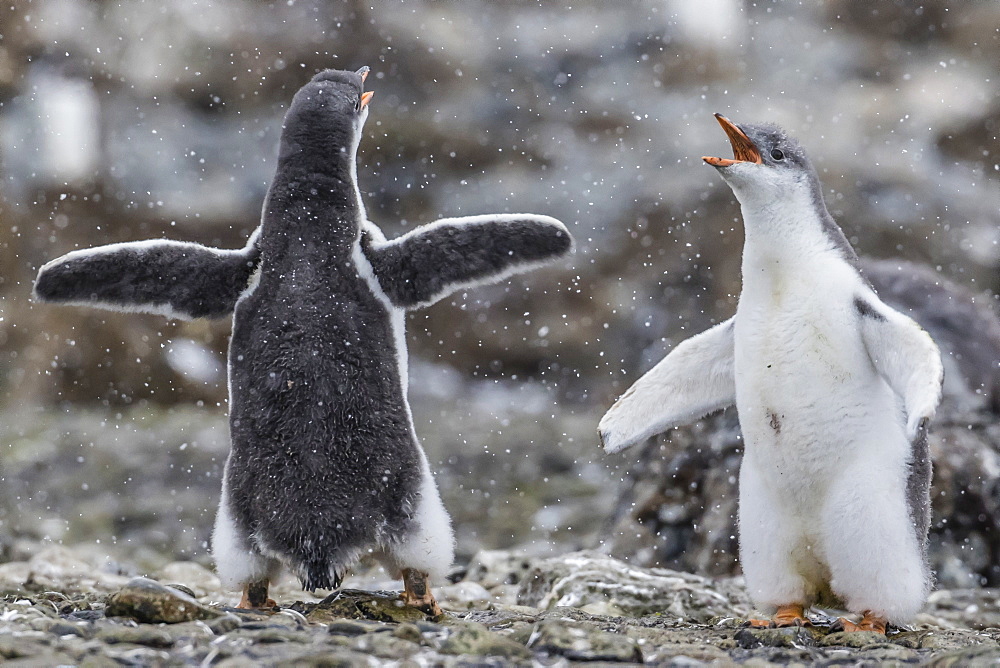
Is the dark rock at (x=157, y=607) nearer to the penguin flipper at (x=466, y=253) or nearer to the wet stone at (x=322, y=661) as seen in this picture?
the wet stone at (x=322, y=661)

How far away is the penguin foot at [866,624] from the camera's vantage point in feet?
7.18

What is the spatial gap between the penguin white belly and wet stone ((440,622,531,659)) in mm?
792

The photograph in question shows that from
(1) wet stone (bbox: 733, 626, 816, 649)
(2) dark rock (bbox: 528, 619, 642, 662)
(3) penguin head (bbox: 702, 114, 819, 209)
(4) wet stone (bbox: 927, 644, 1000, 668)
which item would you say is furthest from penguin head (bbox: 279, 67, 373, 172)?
(4) wet stone (bbox: 927, 644, 1000, 668)

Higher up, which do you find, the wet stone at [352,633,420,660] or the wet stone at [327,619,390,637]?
the wet stone at [327,619,390,637]

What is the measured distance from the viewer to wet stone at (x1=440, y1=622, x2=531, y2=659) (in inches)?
67.3

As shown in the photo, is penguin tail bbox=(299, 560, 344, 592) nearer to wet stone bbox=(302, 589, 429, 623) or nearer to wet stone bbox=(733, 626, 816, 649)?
wet stone bbox=(302, 589, 429, 623)

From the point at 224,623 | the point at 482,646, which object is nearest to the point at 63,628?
the point at 224,623

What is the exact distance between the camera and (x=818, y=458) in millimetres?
2207

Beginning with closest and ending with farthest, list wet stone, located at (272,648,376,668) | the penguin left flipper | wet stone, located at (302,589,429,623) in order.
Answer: wet stone, located at (272,648,376,668)
the penguin left flipper
wet stone, located at (302,589,429,623)

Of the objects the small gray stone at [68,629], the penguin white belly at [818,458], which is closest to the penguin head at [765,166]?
the penguin white belly at [818,458]

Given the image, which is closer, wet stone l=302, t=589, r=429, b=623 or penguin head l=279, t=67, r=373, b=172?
wet stone l=302, t=589, r=429, b=623

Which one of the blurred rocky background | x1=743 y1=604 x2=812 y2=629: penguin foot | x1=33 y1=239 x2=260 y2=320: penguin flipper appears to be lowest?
x1=743 y1=604 x2=812 y2=629: penguin foot

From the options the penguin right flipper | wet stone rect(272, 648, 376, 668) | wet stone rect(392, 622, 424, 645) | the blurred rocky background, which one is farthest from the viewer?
the blurred rocky background

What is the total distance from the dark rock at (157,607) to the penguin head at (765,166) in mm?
1399
